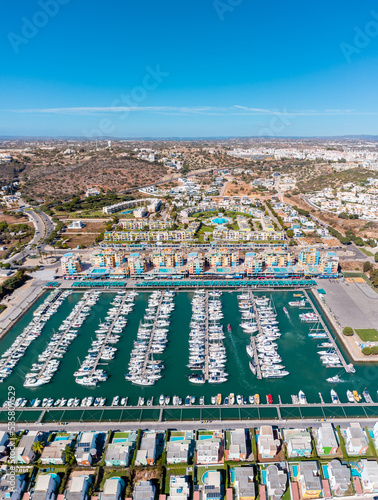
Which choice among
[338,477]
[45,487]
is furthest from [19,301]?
→ [338,477]

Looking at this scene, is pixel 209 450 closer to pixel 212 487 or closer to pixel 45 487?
pixel 212 487

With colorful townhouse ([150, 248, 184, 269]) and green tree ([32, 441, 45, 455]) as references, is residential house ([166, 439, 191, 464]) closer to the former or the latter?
green tree ([32, 441, 45, 455])

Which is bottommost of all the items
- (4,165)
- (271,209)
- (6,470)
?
(6,470)

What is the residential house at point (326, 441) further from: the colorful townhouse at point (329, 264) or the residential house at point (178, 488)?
the colorful townhouse at point (329, 264)

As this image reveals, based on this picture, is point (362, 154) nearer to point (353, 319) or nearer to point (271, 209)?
point (271, 209)

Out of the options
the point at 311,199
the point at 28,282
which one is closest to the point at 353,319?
the point at 28,282

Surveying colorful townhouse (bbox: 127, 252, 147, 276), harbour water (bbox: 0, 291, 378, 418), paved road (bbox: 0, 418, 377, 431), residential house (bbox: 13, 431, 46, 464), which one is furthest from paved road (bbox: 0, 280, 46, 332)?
residential house (bbox: 13, 431, 46, 464)
